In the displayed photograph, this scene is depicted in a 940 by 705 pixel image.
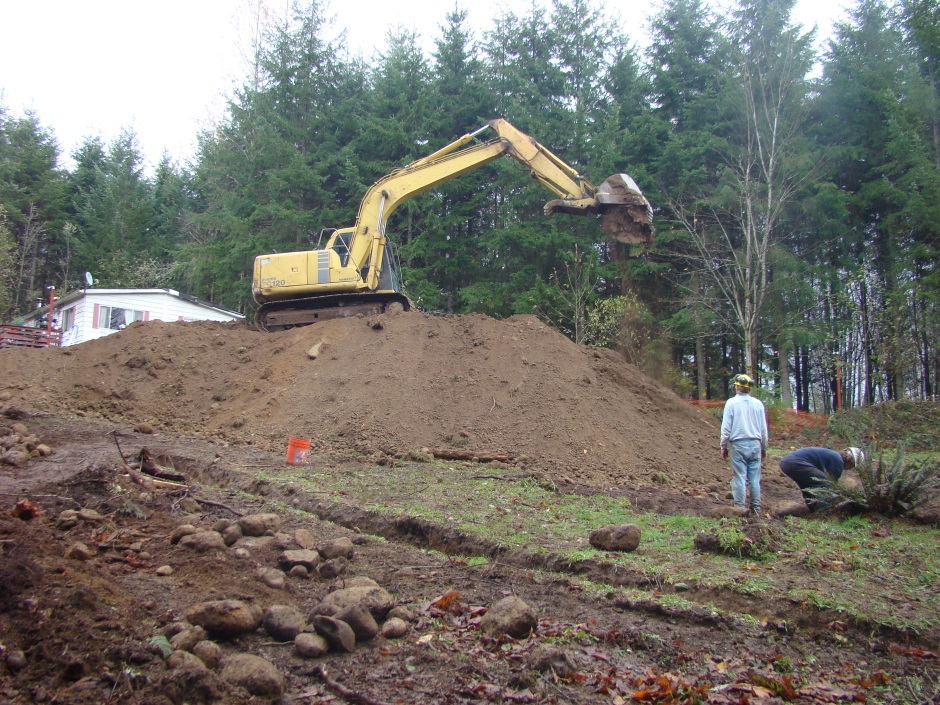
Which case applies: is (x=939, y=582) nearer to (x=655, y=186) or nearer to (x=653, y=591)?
(x=653, y=591)

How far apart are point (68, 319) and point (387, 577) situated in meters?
25.5

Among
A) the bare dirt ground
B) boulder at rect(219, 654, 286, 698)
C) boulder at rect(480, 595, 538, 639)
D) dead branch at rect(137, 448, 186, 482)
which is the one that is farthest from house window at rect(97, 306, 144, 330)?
boulder at rect(219, 654, 286, 698)

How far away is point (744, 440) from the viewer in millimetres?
7504

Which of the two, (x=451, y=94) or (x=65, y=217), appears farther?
(x=65, y=217)

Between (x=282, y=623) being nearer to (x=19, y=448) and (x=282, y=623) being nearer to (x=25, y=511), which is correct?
(x=25, y=511)

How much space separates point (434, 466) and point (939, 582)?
21.3 ft

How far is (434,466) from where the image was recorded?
10195 millimetres

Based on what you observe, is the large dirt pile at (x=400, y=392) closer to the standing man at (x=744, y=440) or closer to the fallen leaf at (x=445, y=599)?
the standing man at (x=744, y=440)

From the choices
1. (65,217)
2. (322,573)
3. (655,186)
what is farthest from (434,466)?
(65,217)

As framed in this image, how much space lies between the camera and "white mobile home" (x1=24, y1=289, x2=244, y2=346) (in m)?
25.0

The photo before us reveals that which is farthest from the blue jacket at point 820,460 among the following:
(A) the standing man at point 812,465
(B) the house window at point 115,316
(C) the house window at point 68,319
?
(C) the house window at point 68,319

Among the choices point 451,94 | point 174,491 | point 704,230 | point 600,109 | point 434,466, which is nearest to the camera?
point 174,491

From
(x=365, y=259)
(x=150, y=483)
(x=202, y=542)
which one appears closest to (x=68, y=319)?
(x=365, y=259)

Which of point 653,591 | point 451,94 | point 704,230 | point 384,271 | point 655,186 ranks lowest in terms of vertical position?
point 653,591
